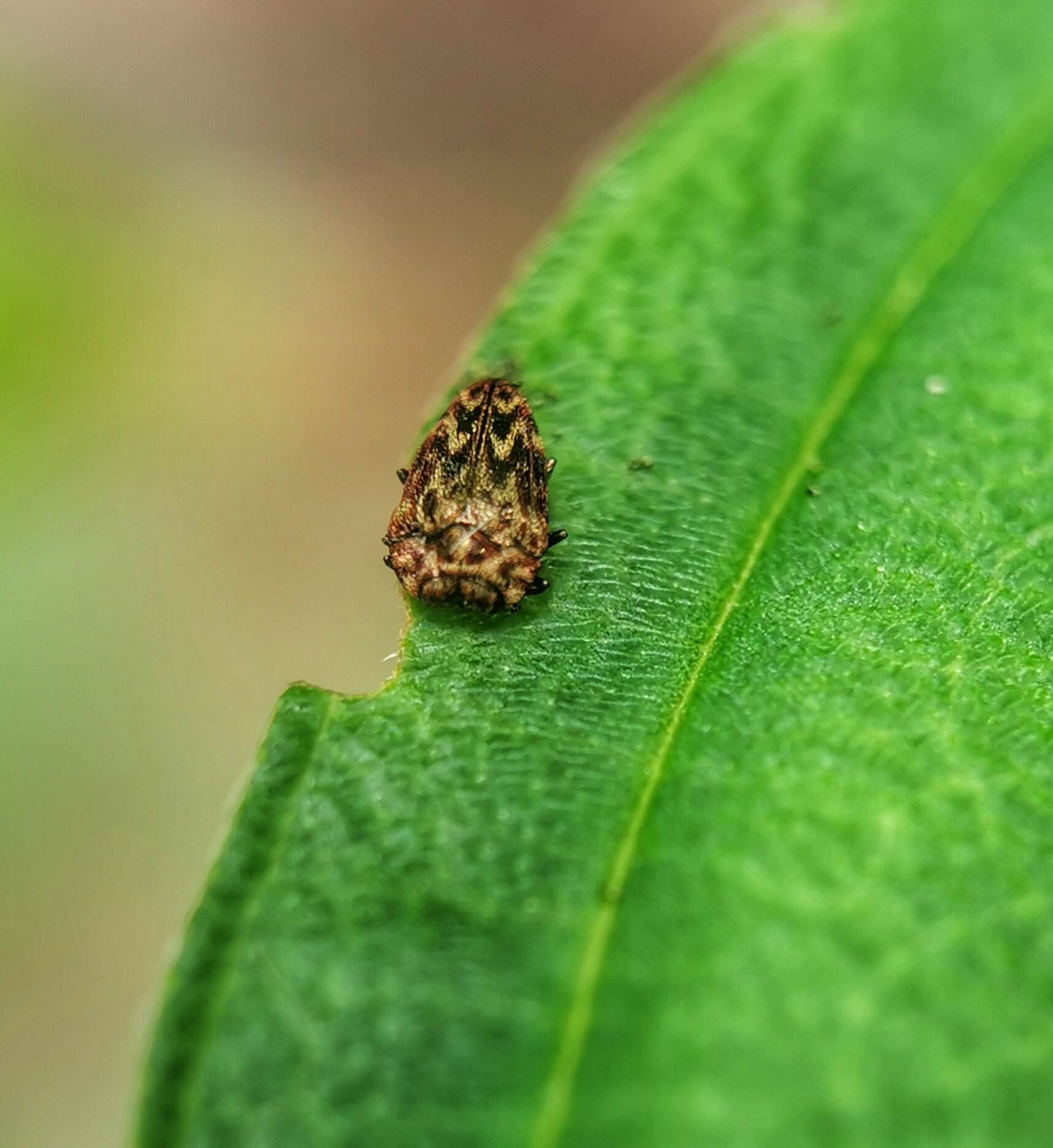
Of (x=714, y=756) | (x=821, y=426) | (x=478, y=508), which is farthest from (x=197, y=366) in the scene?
(x=714, y=756)

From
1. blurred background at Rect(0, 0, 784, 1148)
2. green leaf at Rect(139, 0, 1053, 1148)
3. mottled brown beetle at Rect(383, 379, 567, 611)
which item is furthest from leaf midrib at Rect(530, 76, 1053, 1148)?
blurred background at Rect(0, 0, 784, 1148)

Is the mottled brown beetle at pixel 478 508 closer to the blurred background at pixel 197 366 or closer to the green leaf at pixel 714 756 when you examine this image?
the green leaf at pixel 714 756

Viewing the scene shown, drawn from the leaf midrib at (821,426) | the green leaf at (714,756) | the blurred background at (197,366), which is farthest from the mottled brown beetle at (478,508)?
the blurred background at (197,366)

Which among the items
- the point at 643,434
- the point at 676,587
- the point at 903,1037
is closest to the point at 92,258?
the point at 643,434

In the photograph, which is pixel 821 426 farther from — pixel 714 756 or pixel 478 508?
pixel 714 756

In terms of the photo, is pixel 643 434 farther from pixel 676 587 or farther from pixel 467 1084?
pixel 467 1084

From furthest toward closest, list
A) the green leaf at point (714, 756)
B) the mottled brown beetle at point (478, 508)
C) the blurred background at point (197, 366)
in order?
the blurred background at point (197, 366), the mottled brown beetle at point (478, 508), the green leaf at point (714, 756)
